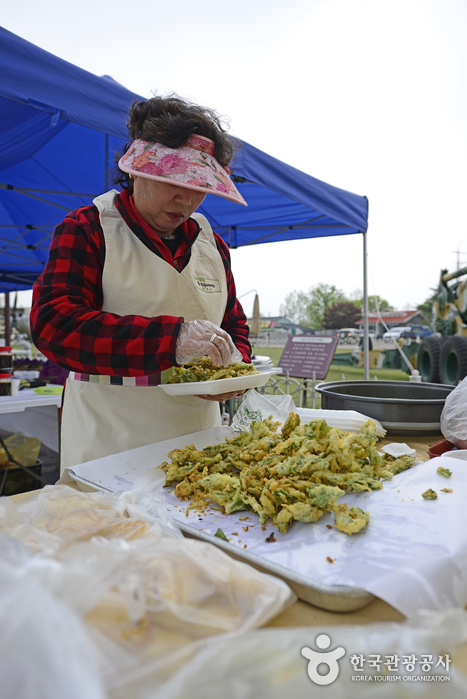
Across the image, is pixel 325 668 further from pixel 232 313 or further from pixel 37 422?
pixel 37 422

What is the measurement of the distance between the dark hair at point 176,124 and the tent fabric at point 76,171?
53cm

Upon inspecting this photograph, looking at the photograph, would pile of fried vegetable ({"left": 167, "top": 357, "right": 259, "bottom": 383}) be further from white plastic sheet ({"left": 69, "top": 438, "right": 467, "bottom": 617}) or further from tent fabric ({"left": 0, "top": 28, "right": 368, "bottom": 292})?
tent fabric ({"left": 0, "top": 28, "right": 368, "bottom": 292})

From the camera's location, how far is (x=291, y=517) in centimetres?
87

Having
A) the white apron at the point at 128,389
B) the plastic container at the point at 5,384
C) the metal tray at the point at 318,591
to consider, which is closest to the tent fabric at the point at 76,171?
the white apron at the point at 128,389

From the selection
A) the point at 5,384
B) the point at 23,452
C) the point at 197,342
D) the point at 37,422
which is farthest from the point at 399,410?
the point at 37,422

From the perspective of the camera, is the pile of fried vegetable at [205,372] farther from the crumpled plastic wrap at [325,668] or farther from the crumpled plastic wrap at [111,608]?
the crumpled plastic wrap at [325,668]

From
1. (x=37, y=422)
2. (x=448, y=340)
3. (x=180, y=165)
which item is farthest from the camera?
(x=448, y=340)

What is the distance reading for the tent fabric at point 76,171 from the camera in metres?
2.35

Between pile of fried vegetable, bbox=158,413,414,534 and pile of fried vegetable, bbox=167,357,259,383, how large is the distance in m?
0.27

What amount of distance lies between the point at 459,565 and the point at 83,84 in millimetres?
2962

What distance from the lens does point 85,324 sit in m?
1.27

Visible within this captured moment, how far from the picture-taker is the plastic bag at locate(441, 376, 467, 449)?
4.59ft

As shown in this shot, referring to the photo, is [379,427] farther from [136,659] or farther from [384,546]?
[136,659]

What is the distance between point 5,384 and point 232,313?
2213 mm
